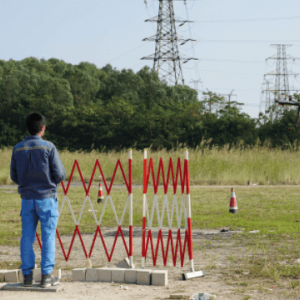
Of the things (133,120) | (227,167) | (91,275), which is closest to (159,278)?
(91,275)

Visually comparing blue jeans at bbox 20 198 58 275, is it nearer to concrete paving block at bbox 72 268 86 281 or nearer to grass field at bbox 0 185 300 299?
concrete paving block at bbox 72 268 86 281

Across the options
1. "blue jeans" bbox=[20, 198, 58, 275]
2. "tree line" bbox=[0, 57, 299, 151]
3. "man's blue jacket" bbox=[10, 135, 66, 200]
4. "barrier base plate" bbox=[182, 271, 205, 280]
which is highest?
"tree line" bbox=[0, 57, 299, 151]

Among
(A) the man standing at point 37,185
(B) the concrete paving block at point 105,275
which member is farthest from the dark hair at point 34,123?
(B) the concrete paving block at point 105,275

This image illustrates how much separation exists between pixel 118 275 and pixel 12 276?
4.13 ft

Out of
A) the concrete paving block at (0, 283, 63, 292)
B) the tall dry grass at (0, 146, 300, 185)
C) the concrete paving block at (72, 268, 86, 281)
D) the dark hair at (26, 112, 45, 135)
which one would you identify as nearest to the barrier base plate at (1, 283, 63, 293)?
the concrete paving block at (0, 283, 63, 292)

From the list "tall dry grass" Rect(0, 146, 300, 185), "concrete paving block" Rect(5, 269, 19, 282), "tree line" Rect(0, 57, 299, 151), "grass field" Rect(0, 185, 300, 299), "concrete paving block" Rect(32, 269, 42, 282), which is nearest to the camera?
"concrete paving block" Rect(32, 269, 42, 282)

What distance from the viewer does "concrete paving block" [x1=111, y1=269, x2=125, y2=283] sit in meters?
5.97

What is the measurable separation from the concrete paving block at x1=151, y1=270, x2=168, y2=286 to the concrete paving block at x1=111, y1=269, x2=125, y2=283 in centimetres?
38

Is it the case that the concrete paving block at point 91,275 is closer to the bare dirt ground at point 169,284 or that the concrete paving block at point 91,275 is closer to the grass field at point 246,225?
the bare dirt ground at point 169,284

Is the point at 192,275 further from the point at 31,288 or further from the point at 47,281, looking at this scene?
the point at 31,288

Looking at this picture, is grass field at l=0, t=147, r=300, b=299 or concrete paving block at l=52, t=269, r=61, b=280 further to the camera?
grass field at l=0, t=147, r=300, b=299

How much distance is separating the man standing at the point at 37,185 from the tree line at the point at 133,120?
2698 cm

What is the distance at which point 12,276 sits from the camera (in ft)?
19.2

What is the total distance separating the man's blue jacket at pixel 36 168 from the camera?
211 inches
